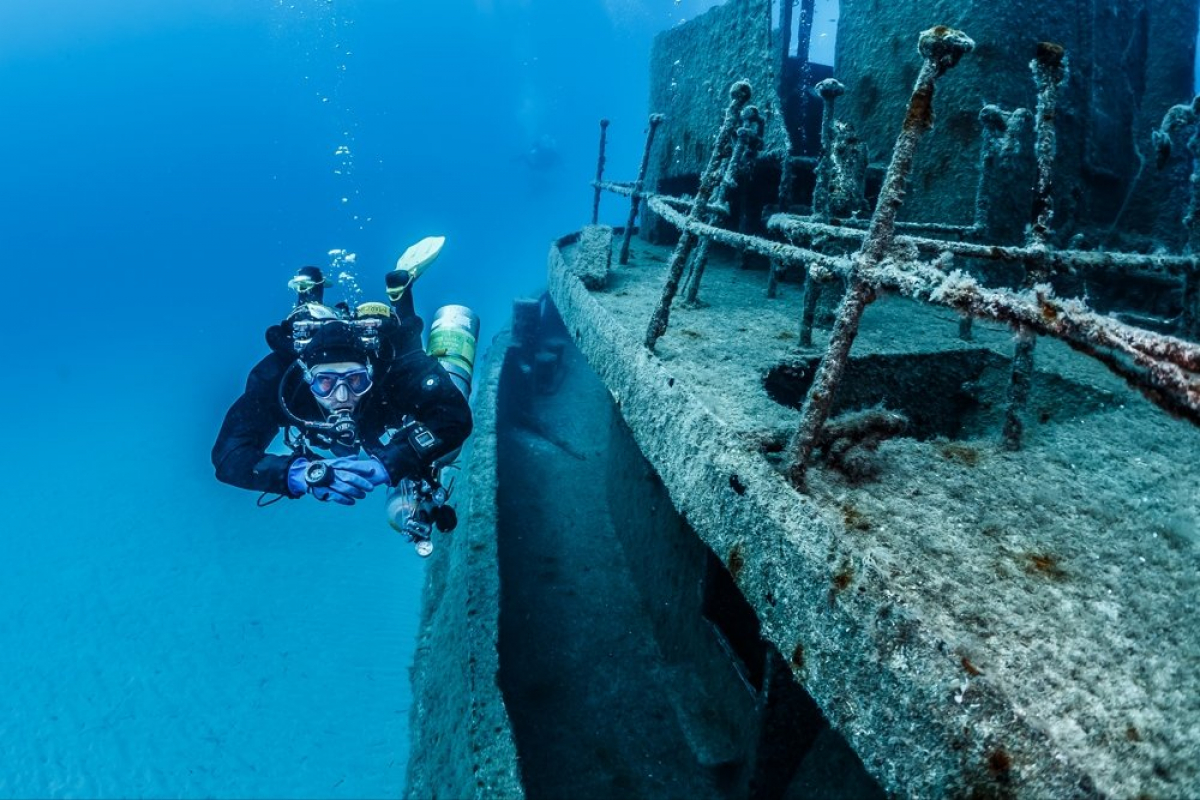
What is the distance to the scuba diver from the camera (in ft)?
12.4

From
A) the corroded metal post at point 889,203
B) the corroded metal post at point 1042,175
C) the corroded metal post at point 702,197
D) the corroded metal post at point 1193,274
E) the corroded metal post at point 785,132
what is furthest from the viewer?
the corroded metal post at point 785,132

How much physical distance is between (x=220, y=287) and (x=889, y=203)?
111265 mm

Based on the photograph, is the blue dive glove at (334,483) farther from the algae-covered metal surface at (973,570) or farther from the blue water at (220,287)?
the blue water at (220,287)

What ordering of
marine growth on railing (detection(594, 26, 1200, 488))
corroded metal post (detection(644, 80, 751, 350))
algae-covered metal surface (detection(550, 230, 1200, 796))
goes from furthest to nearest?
corroded metal post (detection(644, 80, 751, 350)) → algae-covered metal surface (detection(550, 230, 1200, 796)) → marine growth on railing (detection(594, 26, 1200, 488))

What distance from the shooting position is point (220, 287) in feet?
303

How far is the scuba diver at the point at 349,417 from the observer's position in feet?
12.4

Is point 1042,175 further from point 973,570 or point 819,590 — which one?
point 819,590

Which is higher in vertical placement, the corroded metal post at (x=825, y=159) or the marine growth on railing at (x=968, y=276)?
the corroded metal post at (x=825, y=159)

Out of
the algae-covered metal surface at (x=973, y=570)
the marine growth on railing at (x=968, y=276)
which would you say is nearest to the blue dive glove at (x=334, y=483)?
the algae-covered metal surface at (x=973, y=570)

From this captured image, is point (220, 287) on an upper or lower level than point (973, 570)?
lower

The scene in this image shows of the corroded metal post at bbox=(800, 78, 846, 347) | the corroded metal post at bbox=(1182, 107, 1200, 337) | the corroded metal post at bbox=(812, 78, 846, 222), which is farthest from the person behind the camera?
the corroded metal post at bbox=(812, 78, 846, 222)

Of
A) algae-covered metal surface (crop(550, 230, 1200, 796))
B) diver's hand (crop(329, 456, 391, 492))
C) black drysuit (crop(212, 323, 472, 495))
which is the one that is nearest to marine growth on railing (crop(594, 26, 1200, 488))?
algae-covered metal surface (crop(550, 230, 1200, 796))

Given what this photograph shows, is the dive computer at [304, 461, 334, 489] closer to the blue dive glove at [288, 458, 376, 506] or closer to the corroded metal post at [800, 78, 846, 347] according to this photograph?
the blue dive glove at [288, 458, 376, 506]

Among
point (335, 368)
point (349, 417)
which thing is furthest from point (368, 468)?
point (335, 368)
